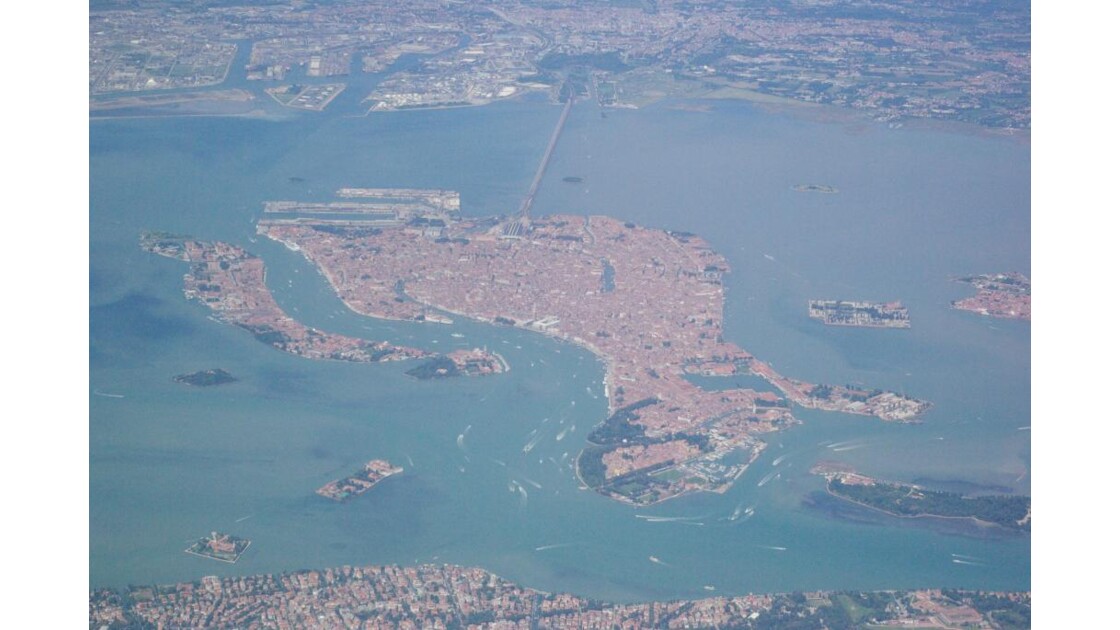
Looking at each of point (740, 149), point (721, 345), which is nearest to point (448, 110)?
point (740, 149)

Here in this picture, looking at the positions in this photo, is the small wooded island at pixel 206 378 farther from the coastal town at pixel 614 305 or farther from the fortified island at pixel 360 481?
the fortified island at pixel 360 481

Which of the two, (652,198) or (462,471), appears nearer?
(462,471)

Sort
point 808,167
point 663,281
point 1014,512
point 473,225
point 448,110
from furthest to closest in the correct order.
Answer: point 448,110 → point 808,167 → point 473,225 → point 663,281 → point 1014,512

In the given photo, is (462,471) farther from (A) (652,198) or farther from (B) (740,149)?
(B) (740,149)

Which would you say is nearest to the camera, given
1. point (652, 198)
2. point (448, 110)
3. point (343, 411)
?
point (343, 411)

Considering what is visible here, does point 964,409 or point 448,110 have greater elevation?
point 448,110

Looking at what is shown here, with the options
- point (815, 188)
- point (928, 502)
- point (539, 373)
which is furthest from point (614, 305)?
point (815, 188)
